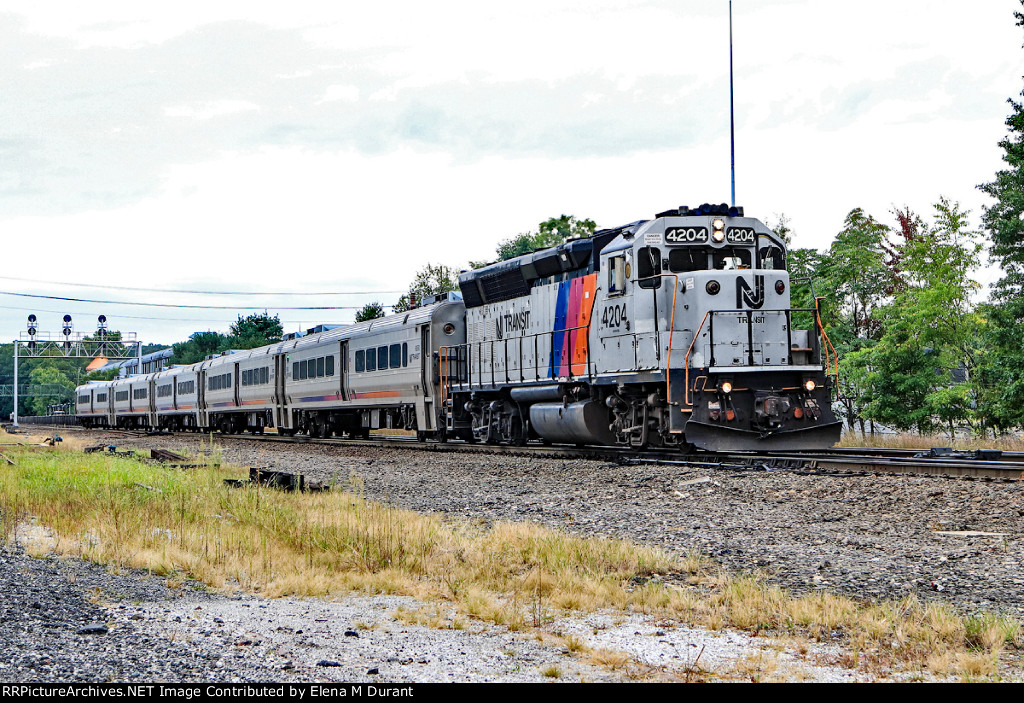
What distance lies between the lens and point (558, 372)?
17859 mm

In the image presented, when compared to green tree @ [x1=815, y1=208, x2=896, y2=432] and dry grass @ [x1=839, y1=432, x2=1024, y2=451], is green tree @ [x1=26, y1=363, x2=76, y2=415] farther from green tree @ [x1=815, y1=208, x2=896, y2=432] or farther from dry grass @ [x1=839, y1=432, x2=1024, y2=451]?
dry grass @ [x1=839, y1=432, x2=1024, y2=451]

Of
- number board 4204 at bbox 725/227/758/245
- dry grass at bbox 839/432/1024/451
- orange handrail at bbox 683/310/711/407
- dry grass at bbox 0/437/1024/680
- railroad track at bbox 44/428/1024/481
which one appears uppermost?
number board 4204 at bbox 725/227/758/245

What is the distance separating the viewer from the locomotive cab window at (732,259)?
51.0 ft

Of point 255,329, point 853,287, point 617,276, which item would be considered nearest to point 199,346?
point 255,329

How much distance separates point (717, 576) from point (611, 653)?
7.43 feet

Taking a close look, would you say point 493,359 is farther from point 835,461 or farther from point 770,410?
point 835,461

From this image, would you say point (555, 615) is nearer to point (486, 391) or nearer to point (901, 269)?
point (486, 391)

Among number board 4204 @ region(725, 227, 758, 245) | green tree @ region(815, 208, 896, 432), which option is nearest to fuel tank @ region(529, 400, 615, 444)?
number board 4204 @ region(725, 227, 758, 245)

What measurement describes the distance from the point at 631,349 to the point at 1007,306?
12080 mm

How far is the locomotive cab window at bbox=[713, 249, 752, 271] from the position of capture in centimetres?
1554

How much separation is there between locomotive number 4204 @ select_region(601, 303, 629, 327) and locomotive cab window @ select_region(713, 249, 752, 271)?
1.65 meters

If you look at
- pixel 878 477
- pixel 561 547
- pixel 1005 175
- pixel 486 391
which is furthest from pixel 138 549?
pixel 1005 175

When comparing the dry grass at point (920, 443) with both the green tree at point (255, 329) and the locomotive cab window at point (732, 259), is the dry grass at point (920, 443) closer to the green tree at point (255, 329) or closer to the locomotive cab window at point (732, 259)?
the locomotive cab window at point (732, 259)

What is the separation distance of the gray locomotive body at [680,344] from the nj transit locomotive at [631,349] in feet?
0.08
